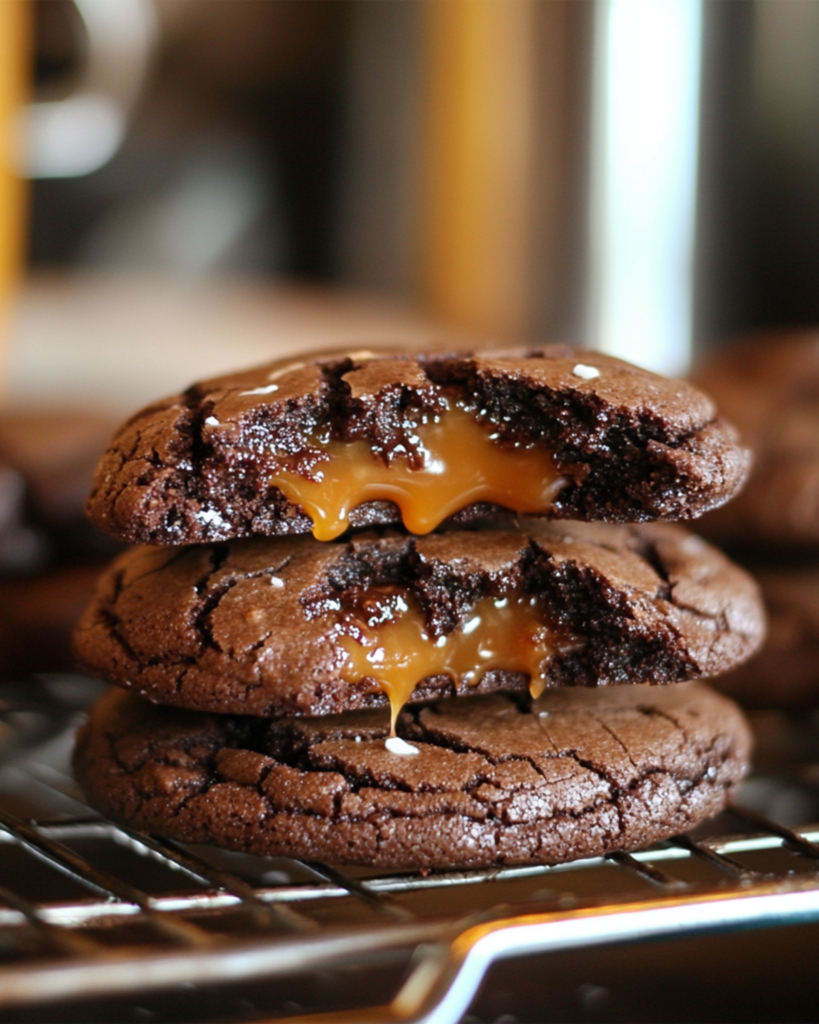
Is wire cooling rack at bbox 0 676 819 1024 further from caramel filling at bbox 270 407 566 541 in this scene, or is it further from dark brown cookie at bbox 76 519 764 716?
caramel filling at bbox 270 407 566 541

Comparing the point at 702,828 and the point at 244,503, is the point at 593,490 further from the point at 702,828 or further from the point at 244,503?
the point at 702,828

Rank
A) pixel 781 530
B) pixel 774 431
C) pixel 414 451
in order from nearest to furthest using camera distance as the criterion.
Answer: pixel 414 451
pixel 781 530
pixel 774 431

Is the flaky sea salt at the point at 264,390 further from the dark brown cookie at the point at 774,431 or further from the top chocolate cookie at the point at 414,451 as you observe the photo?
the dark brown cookie at the point at 774,431

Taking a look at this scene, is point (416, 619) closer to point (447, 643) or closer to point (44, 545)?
point (447, 643)

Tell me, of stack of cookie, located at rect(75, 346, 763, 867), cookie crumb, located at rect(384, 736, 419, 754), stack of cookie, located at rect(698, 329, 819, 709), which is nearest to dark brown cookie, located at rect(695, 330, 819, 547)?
stack of cookie, located at rect(698, 329, 819, 709)

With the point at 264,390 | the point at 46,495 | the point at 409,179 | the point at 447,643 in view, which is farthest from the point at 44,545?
the point at 409,179

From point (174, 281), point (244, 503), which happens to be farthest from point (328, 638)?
point (174, 281)

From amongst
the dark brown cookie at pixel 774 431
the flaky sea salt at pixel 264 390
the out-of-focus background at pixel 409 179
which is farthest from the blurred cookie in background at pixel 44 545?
the out-of-focus background at pixel 409 179
